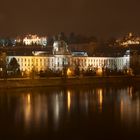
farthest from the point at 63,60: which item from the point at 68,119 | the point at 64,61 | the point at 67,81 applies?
the point at 68,119

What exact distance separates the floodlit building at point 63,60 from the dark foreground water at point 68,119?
24.8 metres

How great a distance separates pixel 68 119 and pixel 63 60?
33.3 meters

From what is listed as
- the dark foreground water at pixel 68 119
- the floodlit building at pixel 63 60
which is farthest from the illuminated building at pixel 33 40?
the dark foreground water at pixel 68 119

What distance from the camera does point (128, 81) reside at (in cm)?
3381

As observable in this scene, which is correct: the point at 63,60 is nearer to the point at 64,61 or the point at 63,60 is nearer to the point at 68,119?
Answer: the point at 64,61

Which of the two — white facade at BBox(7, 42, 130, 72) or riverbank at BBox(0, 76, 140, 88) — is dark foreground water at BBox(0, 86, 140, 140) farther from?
white facade at BBox(7, 42, 130, 72)

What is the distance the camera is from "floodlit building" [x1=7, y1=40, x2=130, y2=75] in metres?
44.9

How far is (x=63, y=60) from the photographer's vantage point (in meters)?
47.1

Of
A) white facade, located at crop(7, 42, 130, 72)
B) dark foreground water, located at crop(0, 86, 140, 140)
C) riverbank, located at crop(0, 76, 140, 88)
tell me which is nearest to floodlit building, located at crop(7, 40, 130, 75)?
white facade, located at crop(7, 42, 130, 72)

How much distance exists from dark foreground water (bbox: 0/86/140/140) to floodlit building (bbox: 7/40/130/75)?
24.8 metres

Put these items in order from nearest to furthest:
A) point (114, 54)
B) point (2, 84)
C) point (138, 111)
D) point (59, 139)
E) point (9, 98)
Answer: point (59, 139) → point (138, 111) → point (9, 98) → point (2, 84) → point (114, 54)

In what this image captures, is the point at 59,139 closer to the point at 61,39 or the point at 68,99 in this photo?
the point at 68,99

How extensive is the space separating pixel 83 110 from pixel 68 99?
15.0 feet

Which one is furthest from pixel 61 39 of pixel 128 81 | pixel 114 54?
pixel 128 81
